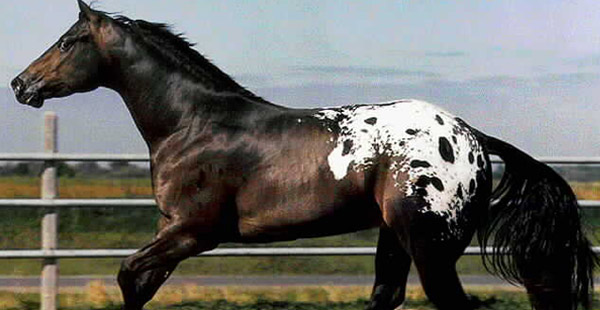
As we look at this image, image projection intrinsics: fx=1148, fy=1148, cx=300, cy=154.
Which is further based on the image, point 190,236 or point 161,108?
point 161,108

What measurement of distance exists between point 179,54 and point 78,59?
552 mm

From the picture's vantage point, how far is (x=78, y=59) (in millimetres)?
6285

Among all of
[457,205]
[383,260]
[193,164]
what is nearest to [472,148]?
[457,205]

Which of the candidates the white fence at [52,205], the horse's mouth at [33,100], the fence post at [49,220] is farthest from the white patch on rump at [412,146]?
the fence post at [49,220]

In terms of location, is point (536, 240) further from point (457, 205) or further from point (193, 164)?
point (193, 164)

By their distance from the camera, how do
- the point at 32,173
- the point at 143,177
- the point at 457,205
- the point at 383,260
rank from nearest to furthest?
the point at 457,205, the point at 383,260, the point at 32,173, the point at 143,177

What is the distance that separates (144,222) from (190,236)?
16.8 ft

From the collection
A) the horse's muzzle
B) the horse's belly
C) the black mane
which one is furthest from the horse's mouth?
the horse's belly

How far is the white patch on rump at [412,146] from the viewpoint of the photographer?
18.3 feet

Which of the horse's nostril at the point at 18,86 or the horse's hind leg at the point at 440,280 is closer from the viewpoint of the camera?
the horse's hind leg at the point at 440,280

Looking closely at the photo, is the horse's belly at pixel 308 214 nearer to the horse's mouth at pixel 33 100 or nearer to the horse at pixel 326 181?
the horse at pixel 326 181

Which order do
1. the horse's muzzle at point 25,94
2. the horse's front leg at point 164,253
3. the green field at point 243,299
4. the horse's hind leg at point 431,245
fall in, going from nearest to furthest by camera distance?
the horse's hind leg at point 431,245
the horse's front leg at point 164,253
the horse's muzzle at point 25,94
the green field at point 243,299

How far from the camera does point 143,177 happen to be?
10391 millimetres

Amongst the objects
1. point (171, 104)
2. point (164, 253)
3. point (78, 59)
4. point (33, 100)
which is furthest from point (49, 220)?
point (164, 253)
